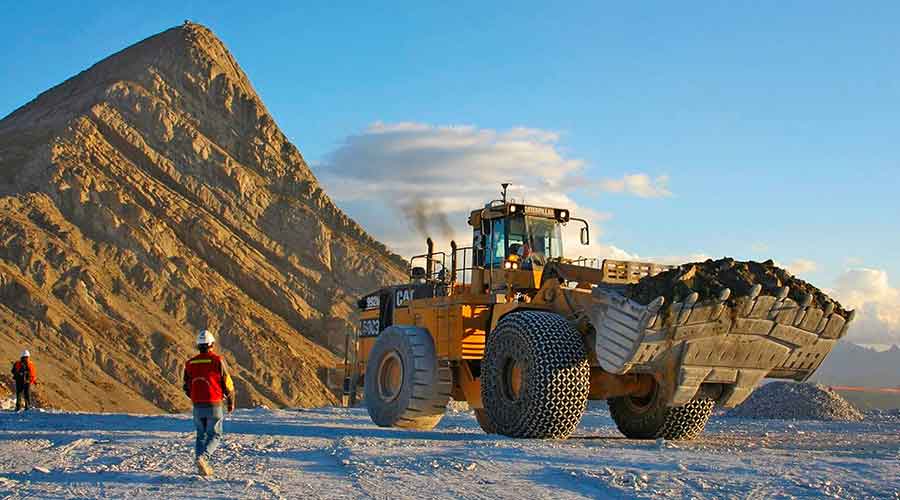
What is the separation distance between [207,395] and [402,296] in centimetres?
874

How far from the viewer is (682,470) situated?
33.0 feet

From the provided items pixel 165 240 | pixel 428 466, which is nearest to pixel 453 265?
pixel 428 466

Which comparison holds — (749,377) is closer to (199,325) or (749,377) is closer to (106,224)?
(199,325)

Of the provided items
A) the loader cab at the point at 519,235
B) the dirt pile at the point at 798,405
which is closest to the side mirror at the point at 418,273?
the loader cab at the point at 519,235

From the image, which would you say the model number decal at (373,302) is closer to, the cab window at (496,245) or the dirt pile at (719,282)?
the cab window at (496,245)

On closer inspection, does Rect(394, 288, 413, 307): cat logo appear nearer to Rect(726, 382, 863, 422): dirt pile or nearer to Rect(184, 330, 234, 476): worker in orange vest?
Rect(184, 330, 234, 476): worker in orange vest

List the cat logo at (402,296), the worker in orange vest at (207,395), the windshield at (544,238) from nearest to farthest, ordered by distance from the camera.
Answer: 1. the worker in orange vest at (207,395)
2. the windshield at (544,238)
3. the cat logo at (402,296)

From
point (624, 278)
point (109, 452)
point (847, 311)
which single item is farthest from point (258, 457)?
point (847, 311)

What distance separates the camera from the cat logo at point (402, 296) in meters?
18.3

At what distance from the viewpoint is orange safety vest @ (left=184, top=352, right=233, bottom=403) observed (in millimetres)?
10055

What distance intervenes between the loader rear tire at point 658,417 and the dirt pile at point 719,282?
2.42 metres

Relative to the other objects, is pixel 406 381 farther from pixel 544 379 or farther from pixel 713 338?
pixel 713 338

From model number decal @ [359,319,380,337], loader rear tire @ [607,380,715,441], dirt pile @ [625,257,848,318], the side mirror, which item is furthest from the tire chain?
model number decal @ [359,319,380,337]

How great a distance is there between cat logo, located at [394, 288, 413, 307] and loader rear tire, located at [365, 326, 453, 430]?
1.61 metres
